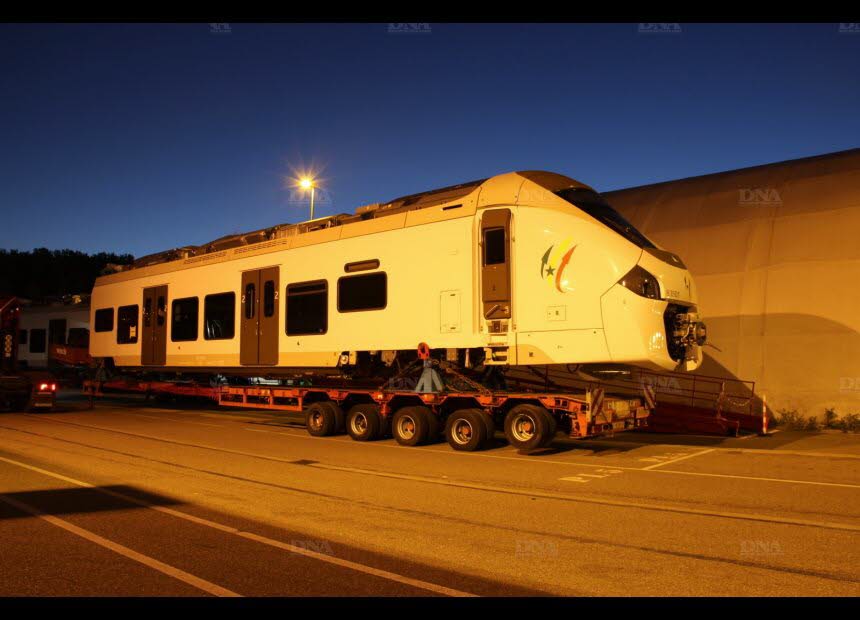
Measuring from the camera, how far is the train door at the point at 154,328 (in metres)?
17.6

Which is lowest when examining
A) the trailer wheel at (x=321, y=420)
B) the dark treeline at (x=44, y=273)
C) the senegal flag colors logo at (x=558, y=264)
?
the trailer wheel at (x=321, y=420)

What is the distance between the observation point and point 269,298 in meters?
14.7

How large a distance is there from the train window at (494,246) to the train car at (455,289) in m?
0.02

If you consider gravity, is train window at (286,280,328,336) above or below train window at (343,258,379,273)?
below

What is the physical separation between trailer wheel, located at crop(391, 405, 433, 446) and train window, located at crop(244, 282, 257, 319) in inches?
178

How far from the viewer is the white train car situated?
102ft

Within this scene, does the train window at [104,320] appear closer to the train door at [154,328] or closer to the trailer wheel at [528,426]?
the train door at [154,328]

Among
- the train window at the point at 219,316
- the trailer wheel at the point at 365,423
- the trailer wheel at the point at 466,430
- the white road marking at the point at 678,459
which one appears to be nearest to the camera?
the white road marking at the point at 678,459

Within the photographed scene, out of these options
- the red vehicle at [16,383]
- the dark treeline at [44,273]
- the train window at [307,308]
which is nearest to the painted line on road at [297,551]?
the train window at [307,308]

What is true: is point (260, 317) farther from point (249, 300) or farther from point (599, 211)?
point (599, 211)

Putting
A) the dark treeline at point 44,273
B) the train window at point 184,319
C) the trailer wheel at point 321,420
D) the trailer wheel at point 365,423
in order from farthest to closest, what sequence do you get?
the dark treeline at point 44,273 → the train window at point 184,319 → the trailer wheel at point 321,420 → the trailer wheel at point 365,423

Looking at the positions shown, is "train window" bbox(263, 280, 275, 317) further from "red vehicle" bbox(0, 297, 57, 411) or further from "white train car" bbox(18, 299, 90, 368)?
"white train car" bbox(18, 299, 90, 368)

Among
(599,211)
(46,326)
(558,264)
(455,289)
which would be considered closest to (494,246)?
(455,289)

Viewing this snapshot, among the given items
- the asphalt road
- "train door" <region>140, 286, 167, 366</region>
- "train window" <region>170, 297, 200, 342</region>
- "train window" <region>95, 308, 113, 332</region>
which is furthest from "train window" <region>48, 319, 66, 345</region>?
the asphalt road
